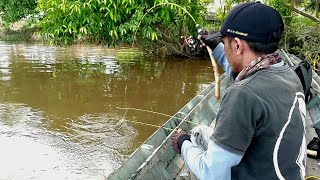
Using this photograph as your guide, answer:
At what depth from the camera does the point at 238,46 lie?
1588 millimetres

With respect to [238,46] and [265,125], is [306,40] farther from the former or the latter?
[265,125]

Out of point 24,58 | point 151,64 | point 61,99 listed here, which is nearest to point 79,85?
point 61,99

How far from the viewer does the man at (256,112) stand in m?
1.43

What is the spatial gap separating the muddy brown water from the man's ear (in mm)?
3694

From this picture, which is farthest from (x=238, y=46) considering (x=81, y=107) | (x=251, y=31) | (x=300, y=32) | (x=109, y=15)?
(x=300, y=32)

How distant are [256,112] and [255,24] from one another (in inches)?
15.5

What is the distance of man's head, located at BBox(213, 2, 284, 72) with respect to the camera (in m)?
1.54

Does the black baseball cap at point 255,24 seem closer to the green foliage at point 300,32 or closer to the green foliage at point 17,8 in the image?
the green foliage at point 300,32

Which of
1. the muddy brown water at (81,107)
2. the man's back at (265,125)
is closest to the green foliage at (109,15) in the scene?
the muddy brown water at (81,107)

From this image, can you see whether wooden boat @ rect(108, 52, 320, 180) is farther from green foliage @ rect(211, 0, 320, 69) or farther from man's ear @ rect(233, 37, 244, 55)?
green foliage @ rect(211, 0, 320, 69)

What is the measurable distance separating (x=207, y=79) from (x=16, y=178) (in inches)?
313

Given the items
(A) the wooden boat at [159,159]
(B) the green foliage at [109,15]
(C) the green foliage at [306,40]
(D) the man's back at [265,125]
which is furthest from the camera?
(C) the green foliage at [306,40]

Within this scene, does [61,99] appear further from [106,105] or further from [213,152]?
[213,152]

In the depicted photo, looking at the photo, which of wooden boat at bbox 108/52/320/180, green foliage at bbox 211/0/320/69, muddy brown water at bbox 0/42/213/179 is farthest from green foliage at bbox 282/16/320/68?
wooden boat at bbox 108/52/320/180
